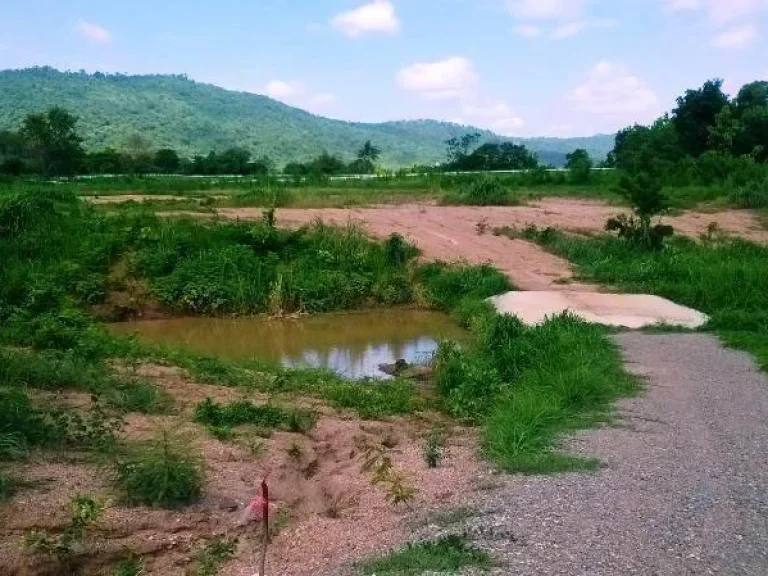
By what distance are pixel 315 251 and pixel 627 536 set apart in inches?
526

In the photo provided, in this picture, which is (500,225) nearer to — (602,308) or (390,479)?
(602,308)

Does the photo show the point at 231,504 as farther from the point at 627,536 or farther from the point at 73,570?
the point at 627,536

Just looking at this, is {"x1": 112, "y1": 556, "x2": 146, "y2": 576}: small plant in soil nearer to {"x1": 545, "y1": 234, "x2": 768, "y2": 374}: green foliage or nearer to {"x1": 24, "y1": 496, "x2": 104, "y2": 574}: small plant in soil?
{"x1": 24, "y1": 496, "x2": 104, "y2": 574}: small plant in soil

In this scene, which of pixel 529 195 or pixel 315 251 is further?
pixel 529 195

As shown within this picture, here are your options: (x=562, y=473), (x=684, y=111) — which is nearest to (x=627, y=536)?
(x=562, y=473)

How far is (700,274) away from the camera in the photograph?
16.4 meters

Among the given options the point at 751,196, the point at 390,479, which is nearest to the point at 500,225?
the point at 751,196

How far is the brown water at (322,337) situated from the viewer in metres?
13.0

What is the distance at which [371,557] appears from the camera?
515 centimetres

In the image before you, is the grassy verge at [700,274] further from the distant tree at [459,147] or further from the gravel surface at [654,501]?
the distant tree at [459,147]

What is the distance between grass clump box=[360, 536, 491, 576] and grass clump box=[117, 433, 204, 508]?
177 cm

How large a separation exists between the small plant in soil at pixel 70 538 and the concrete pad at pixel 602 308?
866 centimetres

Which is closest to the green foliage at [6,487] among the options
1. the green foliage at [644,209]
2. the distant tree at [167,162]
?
the green foliage at [644,209]

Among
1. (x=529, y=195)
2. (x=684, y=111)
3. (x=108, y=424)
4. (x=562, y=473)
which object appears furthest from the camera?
(x=684, y=111)
